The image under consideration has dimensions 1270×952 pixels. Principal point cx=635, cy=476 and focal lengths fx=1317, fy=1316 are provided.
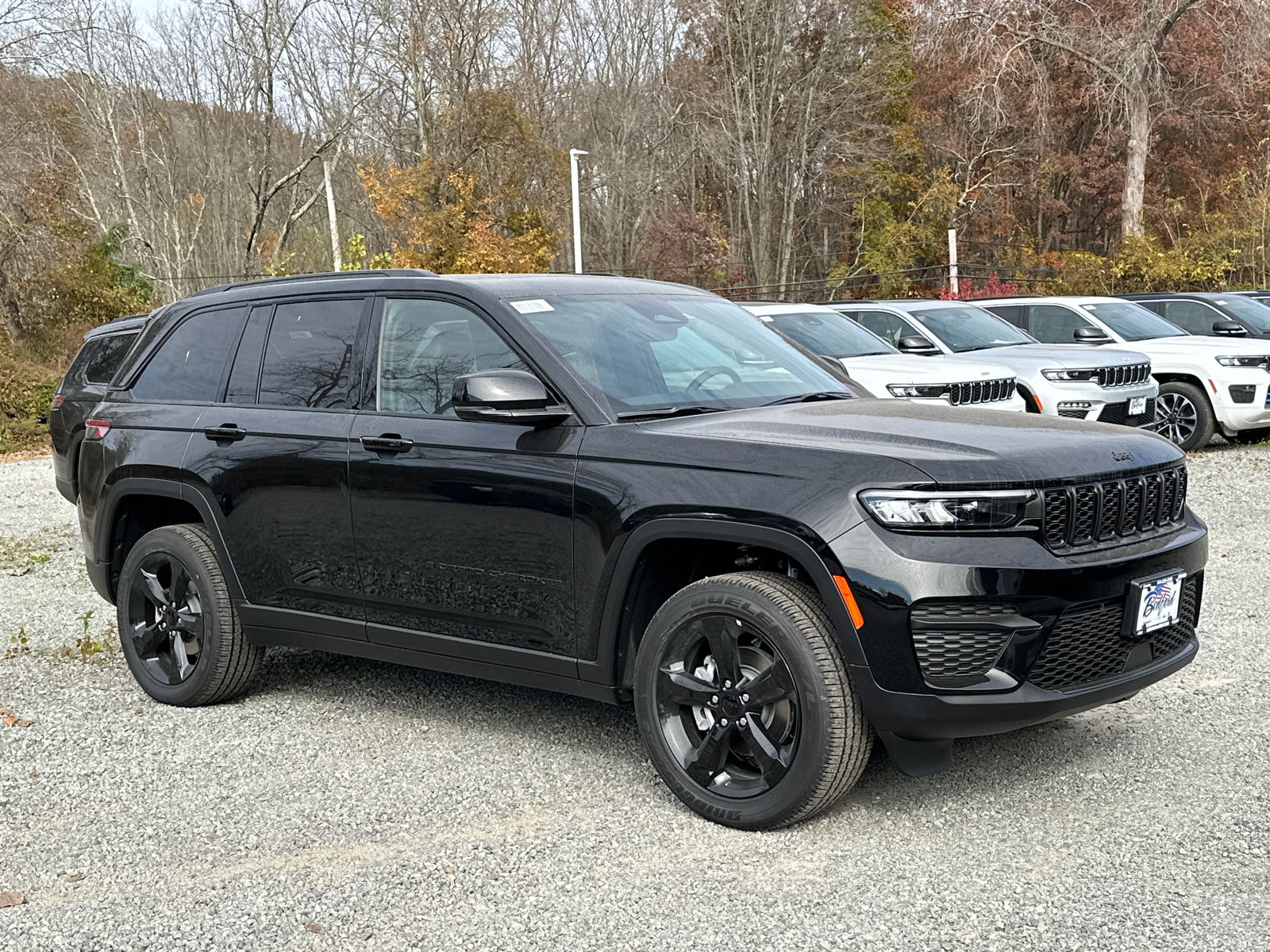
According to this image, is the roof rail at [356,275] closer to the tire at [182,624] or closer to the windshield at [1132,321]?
the tire at [182,624]

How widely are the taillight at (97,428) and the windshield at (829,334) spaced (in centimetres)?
731

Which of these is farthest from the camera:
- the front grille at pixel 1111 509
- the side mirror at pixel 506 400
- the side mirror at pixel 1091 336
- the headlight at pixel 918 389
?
the side mirror at pixel 1091 336

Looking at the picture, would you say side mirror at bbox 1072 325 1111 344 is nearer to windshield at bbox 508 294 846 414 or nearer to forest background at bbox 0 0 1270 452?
windshield at bbox 508 294 846 414

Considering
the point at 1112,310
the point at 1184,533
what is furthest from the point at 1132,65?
the point at 1184,533

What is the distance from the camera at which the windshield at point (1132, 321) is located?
15234 mm

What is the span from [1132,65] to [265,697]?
3443cm

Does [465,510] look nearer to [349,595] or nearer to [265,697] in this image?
[349,595]

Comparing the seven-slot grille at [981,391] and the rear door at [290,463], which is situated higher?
the rear door at [290,463]

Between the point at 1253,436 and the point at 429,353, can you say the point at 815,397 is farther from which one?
the point at 1253,436

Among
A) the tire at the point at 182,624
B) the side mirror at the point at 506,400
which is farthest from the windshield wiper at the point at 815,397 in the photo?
the tire at the point at 182,624

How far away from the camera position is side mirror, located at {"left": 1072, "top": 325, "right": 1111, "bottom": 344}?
14663 millimetres

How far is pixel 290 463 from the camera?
17.5ft

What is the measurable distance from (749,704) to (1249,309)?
1425cm

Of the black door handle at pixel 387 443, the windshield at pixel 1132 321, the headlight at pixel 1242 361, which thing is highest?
the black door handle at pixel 387 443
